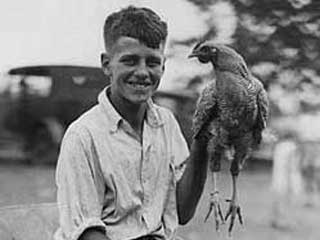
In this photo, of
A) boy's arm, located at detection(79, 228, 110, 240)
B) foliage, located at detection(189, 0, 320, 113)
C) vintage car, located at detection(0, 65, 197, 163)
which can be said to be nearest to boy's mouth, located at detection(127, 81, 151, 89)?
boy's arm, located at detection(79, 228, 110, 240)

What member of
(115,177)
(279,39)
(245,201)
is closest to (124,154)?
(115,177)

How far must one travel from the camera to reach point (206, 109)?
990mm

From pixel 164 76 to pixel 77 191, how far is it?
164cm

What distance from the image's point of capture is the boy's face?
3.22 ft

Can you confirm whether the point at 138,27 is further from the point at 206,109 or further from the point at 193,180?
the point at 193,180

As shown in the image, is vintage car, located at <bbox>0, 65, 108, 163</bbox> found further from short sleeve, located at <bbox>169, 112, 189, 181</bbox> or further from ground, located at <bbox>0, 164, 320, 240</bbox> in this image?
short sleeve, located at <bbox>169, 112, 189, 181</bbox>

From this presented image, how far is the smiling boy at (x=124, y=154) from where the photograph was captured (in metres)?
0.96

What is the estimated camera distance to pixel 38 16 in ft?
8.89

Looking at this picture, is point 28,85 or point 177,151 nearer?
point 177,151

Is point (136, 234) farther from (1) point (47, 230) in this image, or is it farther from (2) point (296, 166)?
(2) point (296, 166)

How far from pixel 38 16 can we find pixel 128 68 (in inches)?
71.0

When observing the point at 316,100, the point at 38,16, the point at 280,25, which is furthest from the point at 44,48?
the point at 316,100

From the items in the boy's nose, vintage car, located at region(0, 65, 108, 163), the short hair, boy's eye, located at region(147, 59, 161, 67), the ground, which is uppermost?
the short hair

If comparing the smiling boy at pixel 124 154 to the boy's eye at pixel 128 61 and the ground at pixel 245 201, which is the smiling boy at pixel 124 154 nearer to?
the boy's eye at pixel 128 61
